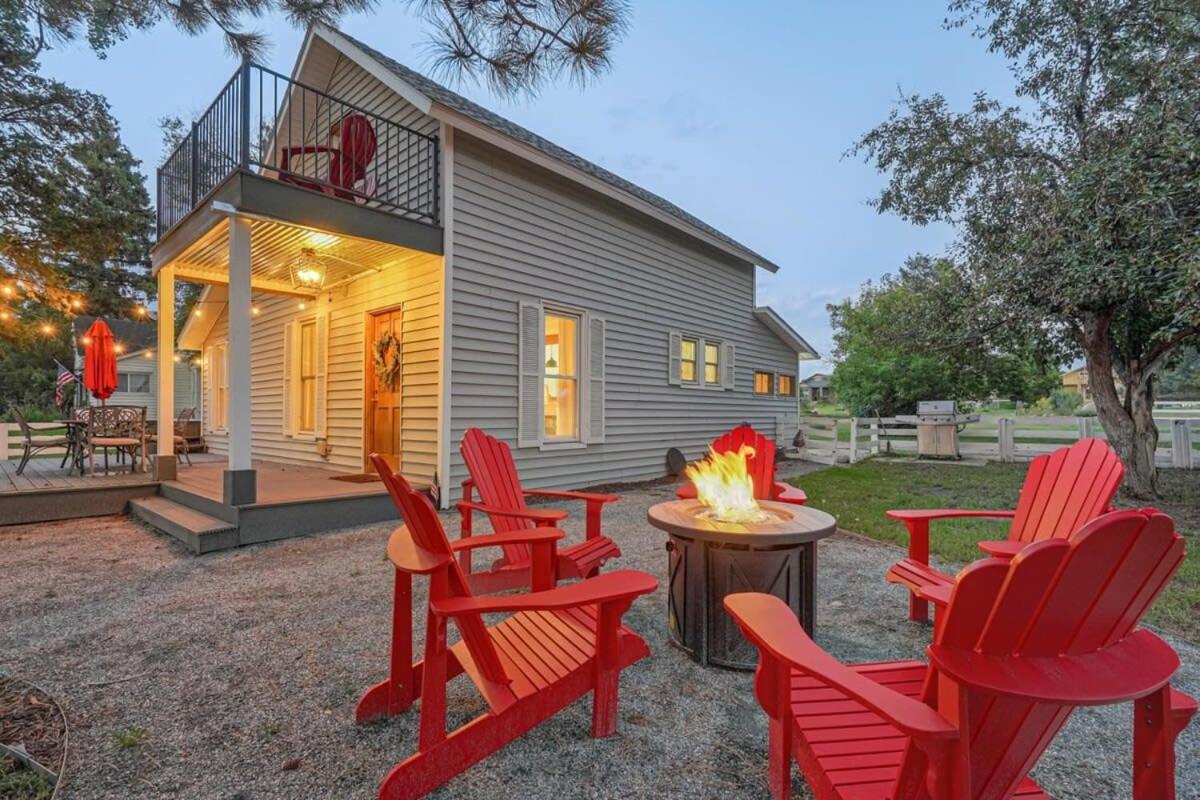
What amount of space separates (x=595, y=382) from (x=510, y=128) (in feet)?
12.9

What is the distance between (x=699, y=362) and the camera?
9.55m

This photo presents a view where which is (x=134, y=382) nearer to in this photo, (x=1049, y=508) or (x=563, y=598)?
(x=563, y=598)

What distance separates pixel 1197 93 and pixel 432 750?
24.2 ft

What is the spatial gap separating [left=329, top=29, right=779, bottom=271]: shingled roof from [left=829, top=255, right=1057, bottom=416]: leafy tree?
326cm

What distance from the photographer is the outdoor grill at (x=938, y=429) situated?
11391mm

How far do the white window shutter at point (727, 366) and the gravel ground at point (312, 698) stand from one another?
648cm

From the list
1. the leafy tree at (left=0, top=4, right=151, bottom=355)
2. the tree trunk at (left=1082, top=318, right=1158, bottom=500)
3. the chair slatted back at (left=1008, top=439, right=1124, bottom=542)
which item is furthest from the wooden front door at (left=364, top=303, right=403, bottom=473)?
the tree trunk at (left=1082, top=318, right=1158, bottom=500)

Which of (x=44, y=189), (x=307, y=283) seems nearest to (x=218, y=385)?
(x=44, y=189)

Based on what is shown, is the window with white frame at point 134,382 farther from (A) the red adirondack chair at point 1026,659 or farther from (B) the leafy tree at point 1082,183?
(A) the red adirondack chair at point 1026,659

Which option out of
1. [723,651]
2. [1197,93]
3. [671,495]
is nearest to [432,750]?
[723,651]

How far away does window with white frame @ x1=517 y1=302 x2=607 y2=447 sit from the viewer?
667cm

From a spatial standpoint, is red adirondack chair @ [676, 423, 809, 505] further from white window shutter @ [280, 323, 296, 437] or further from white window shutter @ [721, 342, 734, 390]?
white window shutter @ [280, 323, 296, 437]

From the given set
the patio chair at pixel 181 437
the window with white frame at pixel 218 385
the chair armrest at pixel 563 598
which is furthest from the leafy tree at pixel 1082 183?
the window with white frame at pixel 218 385

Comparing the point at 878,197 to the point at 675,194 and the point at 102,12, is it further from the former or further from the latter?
the point at 675,194
